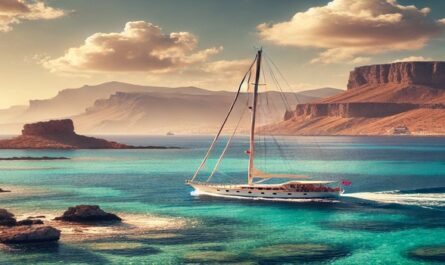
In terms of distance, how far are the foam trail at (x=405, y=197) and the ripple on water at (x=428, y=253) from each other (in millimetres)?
25811

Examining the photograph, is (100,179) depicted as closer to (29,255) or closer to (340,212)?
(340,212)

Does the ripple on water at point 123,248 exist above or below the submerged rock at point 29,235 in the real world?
below

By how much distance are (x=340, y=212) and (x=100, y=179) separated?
62.0m

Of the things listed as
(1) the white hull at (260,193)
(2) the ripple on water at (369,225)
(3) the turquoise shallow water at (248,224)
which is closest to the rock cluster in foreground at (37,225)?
(3) the turquoise shallow water at (248,224)

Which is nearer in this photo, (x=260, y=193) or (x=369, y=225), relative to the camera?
(x=369, y=225)

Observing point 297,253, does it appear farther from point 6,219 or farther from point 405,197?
point 405,197

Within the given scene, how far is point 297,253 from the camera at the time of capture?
4622 centimetres

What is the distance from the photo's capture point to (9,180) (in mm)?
109438

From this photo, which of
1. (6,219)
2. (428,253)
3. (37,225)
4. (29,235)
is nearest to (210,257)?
(29,235)

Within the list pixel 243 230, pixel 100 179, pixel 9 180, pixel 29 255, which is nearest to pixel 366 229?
pixel 243 230

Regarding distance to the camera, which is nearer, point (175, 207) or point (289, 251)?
point (289, 251)

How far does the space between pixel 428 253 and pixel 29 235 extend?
35.4 metres

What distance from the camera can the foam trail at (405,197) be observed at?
7444cm

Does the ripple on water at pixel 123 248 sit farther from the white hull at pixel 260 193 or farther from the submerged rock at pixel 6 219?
the white hull at pixel 260 193
